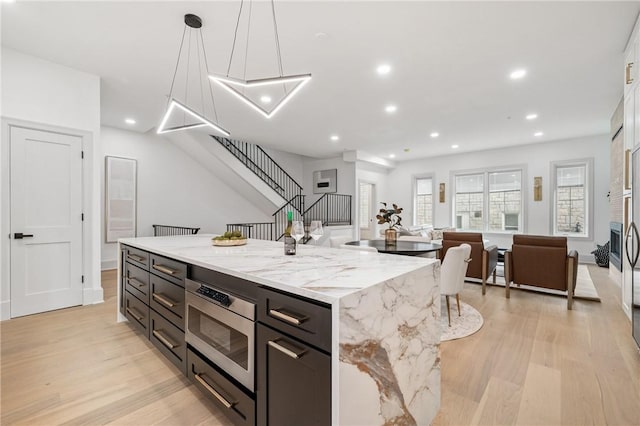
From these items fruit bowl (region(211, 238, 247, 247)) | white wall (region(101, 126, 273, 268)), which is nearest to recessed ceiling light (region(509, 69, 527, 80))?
fruit bowl (region(211, 238, 247, 247))

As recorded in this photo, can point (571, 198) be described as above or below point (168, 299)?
above

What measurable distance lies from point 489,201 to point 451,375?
7365 mm

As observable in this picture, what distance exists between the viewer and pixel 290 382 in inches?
47.4

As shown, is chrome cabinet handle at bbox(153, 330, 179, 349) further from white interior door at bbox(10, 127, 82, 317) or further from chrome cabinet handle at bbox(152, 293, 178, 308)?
white interior door at bbox(10, 127, 82, 317)

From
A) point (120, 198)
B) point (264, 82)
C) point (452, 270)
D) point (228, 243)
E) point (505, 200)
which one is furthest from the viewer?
point (505, 200)

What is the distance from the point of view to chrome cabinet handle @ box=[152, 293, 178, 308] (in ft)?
6.64

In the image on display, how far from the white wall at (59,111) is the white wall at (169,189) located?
8.20 ft

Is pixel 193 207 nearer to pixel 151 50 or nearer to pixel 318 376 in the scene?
pixel 151 50

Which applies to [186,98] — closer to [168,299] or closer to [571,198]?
[168,299]

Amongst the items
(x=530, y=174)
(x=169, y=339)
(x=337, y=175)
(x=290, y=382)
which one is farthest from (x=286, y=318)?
(x=530, y=174)

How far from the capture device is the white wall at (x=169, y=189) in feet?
20.2

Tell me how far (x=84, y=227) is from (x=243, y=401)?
3.58 metres

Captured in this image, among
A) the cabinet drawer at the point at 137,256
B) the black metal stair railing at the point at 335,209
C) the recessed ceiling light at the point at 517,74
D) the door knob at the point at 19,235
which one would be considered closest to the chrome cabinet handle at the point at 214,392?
the cabinet drawer at the point at 137,256

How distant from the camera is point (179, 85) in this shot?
158 inches
